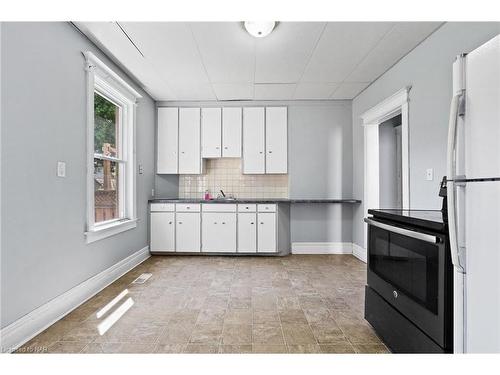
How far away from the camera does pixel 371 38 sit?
8.80 ft

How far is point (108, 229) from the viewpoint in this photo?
9.82 ft

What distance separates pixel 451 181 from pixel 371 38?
79.5 inches

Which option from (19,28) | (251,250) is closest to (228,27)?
(19,28)

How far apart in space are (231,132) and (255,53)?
66.7 inches

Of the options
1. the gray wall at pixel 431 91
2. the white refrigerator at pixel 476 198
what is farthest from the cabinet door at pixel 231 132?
the white refrigerator at pixel 476 198

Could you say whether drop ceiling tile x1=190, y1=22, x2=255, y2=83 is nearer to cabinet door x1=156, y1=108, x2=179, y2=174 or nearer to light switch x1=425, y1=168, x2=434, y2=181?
cabinet door x1=156, y1=108, x2=179, y2=174

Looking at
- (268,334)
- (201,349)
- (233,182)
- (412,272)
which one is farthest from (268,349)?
(233,182)

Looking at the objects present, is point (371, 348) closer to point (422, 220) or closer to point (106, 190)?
point (422, 220)

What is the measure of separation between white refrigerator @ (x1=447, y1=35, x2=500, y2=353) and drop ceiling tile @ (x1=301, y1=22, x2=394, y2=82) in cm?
153

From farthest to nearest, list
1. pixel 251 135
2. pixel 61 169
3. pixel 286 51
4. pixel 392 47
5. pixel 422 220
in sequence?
1. pixel 251 135
2. pixel 286 51
3. pixel 392 47
4. pixel 61 169
5. pixel 422 220

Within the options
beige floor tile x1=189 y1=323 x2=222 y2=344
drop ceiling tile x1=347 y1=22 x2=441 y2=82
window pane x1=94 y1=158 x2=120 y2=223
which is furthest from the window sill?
drop ceiling tile x1=347 y1=22 x2=441 y2=82

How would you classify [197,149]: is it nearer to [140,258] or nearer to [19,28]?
[140,258]

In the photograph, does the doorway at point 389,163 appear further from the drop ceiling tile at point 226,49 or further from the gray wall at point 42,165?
the gray wall at point 42,165

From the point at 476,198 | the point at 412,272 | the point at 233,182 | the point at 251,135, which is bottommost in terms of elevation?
the point at 412,272
